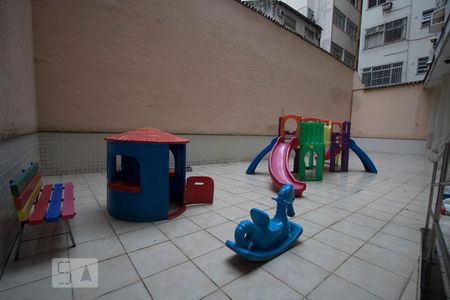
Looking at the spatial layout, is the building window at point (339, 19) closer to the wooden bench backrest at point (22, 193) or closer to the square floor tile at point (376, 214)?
the square floor tile at point (376, 214)

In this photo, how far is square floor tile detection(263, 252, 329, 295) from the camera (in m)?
1.62

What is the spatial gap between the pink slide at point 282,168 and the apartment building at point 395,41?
49.2 feet

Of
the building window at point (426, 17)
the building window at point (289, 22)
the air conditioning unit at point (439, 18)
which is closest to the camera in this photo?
the air conditioning unit at point (439, 18)

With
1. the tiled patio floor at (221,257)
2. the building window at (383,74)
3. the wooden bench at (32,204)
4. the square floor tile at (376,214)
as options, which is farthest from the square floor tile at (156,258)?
the building window at (383,74)

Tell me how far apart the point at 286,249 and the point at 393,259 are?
960 mm

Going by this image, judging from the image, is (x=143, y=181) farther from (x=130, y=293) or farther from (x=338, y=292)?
(x=338, y=292)

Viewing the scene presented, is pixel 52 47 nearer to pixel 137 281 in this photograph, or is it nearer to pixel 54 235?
pixel 54 235

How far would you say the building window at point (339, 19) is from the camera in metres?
16.6

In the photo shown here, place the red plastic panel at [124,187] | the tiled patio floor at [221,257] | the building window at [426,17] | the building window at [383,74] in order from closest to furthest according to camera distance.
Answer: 1. the tiled patio floor at [221,257]
2. the red plastic panel at [124,187]
3. the building window at [426,17]
4. the building window at [383,74]

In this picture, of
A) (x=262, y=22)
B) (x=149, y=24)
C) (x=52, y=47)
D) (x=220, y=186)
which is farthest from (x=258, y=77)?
(x=52, y=47)

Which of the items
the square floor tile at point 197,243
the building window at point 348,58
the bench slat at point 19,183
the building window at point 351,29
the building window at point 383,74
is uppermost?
the building window at point 351,29

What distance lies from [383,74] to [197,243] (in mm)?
19458

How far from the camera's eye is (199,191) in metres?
3.28

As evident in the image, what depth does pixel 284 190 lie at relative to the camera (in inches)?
89.1
